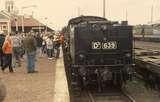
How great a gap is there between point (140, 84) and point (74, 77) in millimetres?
4347

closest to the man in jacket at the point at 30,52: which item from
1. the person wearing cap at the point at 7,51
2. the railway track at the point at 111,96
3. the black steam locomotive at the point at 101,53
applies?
the person wearing cap at the point at 7,51

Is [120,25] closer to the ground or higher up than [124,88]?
higher up

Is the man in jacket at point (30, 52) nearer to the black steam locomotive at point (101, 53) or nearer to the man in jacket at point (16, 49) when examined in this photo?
the man in jacket at point (16, 49)

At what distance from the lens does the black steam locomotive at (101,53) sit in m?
16.3

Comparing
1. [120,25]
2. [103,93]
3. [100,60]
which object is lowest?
[103,93]

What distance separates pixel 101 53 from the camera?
16.4 metres

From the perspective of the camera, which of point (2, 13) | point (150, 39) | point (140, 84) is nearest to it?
point (140, 84)

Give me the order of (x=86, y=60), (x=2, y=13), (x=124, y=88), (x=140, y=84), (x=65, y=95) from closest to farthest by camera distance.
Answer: (x=65, y=95) → (x=86, y=60) → (x=124, y=88) → (x=140, y=84) → (x=2, y=13)

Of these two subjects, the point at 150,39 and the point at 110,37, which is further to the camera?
the point at 150,39

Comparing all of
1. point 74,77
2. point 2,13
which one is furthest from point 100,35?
point 2,13

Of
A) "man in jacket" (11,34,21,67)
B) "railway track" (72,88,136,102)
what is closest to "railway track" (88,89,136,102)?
"railway track" (72,88,136,102)

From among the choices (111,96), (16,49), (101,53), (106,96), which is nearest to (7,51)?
(16,49)

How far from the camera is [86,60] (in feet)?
53.9

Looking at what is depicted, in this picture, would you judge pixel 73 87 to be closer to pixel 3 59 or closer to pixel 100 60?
pixel 100 60
